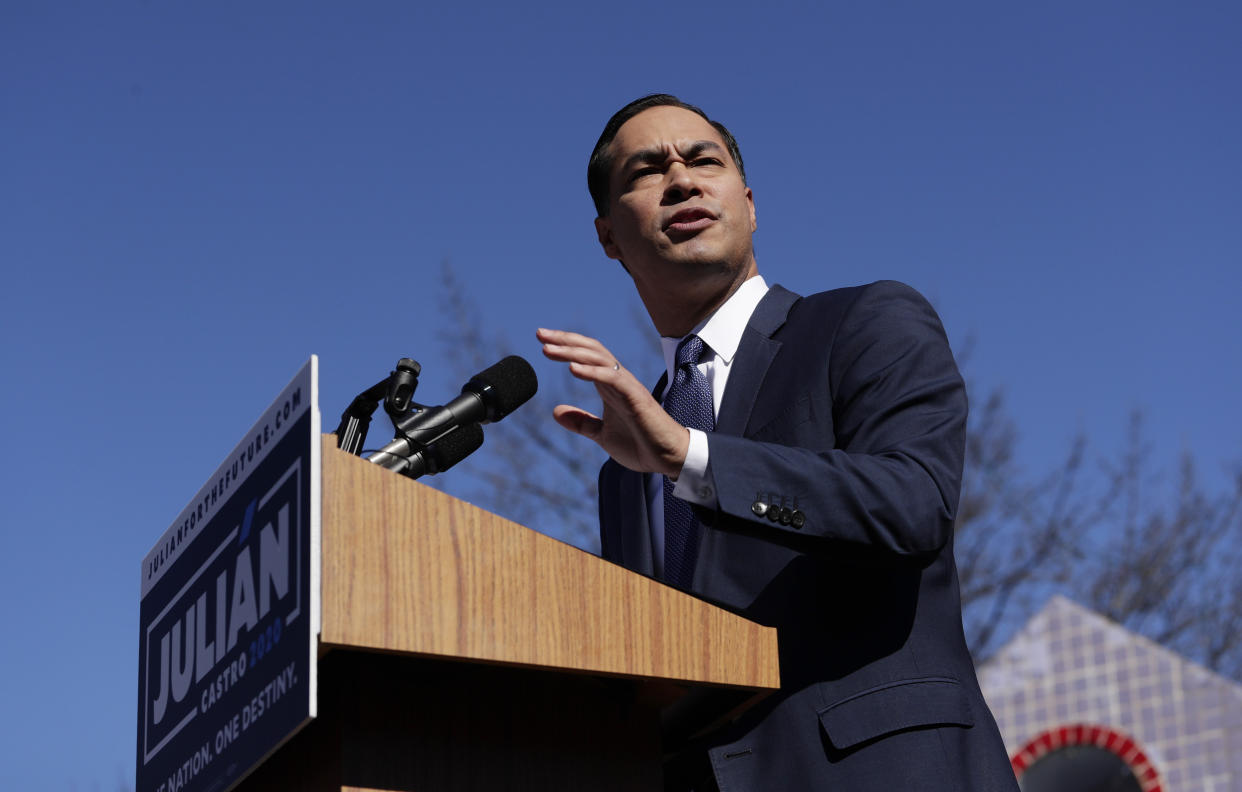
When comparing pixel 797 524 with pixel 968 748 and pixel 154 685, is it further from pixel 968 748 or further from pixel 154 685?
pixel 154 685

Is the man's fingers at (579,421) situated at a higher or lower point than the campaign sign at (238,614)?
higher

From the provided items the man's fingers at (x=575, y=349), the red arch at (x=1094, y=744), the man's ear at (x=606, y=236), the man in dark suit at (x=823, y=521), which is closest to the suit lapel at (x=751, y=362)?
the man in dark suit at (x=823, y=521)

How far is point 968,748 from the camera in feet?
6.39

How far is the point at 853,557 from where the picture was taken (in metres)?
1.91

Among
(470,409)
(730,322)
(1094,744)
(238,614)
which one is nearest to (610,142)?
(730,322)

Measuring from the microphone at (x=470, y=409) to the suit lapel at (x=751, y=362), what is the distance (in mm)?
317

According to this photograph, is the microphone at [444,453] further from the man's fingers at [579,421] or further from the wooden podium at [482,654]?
the wooden podium at [482,654]

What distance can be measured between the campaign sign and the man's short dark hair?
1.35 metres

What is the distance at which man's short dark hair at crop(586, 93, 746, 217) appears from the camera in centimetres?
312

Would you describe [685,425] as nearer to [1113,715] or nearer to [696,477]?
[696,477]

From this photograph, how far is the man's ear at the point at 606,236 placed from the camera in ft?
10.5

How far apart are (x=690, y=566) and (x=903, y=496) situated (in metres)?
0.50

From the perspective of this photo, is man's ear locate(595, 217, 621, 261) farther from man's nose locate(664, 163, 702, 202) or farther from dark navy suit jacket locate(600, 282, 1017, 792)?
dark navy suit jacket locate(600, 282, 1017, 792)

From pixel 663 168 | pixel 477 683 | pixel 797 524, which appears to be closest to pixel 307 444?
pixel 477 683
